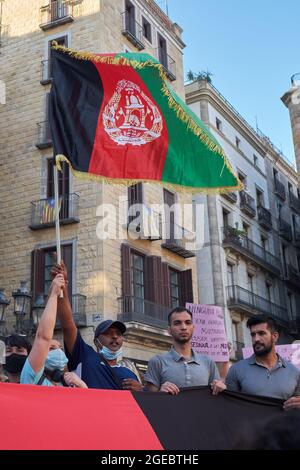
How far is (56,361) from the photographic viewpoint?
15.2 ft

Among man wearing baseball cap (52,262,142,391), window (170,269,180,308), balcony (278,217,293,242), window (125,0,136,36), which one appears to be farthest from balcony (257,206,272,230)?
man wearing baseball cap (52,262,142,391)

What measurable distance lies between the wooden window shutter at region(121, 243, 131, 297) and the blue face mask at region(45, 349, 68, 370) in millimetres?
14587

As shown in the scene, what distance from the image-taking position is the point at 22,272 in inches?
783

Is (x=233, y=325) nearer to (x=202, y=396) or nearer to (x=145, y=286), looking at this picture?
(x=145, y=286)

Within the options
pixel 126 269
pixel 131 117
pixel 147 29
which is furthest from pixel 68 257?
pixel 131 117

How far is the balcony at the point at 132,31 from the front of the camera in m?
22.6

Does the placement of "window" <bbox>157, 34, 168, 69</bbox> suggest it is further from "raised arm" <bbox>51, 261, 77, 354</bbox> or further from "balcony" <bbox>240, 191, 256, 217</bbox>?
"raised arm" <bbox>51, 261, 77, 354</bbox>

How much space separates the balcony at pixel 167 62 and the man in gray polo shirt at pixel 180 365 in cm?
2147

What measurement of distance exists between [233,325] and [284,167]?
52.1 ft

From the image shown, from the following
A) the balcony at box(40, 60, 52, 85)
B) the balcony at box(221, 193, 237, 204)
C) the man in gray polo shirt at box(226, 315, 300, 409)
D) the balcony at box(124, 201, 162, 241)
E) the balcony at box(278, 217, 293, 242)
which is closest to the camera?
the man in gray polo shirt at box(226, 315, 300, 409)

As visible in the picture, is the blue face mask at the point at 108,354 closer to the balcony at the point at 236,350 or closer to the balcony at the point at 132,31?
the balcony at the point at 132,31

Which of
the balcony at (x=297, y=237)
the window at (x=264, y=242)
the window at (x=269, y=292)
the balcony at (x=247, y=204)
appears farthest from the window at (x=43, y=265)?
the balcony at (x=297, y=237)

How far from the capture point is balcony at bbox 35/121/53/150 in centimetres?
2081

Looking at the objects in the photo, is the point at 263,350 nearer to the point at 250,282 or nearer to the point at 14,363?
the point at 14,363
